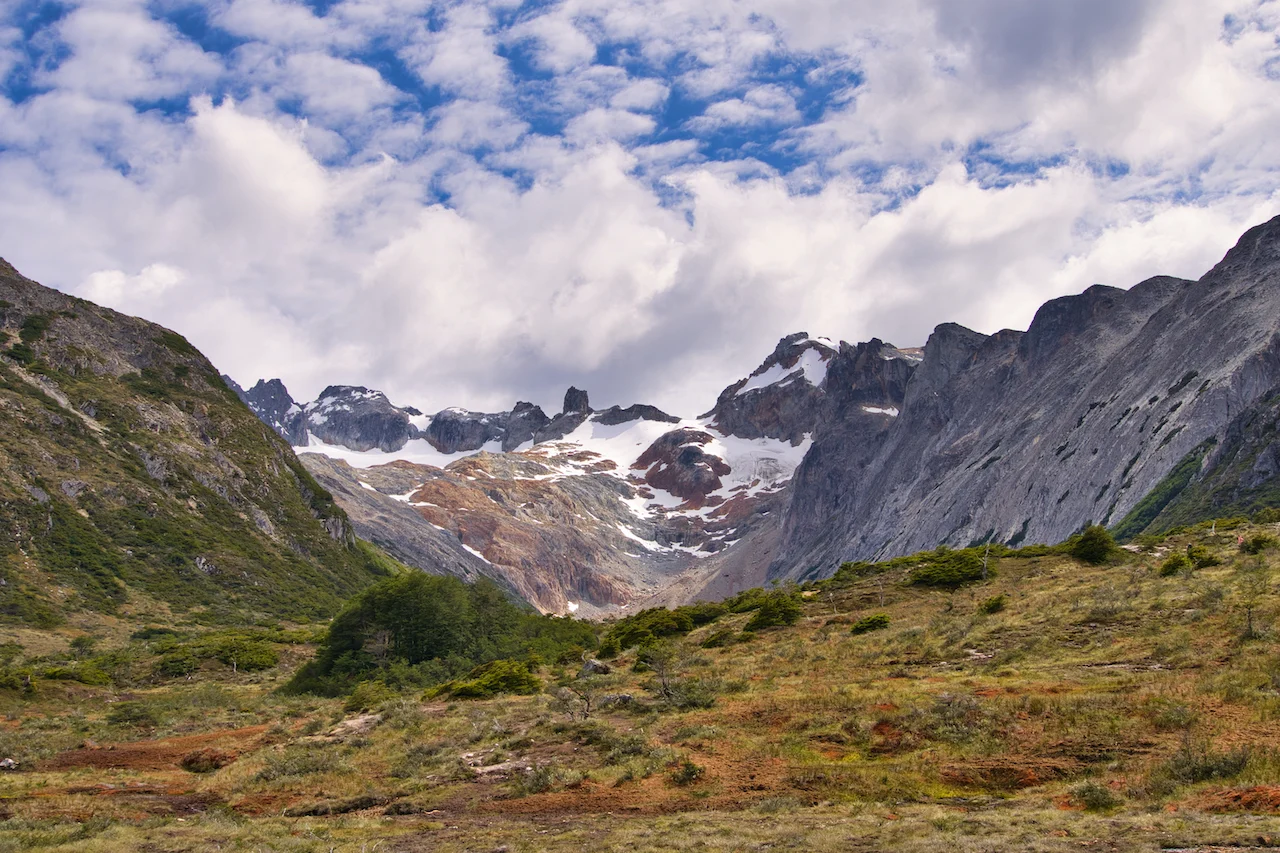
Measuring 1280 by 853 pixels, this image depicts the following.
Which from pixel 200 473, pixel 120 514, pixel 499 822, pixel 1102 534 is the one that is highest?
pixel 200 473

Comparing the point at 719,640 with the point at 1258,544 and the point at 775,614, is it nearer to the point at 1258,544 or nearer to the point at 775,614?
the point at 775,614

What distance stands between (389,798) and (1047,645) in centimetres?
2254

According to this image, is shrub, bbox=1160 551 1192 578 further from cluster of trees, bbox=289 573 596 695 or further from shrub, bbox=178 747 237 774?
shrub, bbox=178 747 237 774

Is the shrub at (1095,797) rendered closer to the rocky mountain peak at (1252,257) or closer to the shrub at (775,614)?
the shrub at (775,614)

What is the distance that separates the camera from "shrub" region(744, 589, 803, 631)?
4422 centimetres

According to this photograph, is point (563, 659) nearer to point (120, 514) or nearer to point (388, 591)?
point (388, 591)

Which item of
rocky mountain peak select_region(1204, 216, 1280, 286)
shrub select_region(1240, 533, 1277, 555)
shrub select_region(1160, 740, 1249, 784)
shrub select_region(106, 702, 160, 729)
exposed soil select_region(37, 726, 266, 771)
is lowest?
shrub select_region(1160, 740, 1249, 784)

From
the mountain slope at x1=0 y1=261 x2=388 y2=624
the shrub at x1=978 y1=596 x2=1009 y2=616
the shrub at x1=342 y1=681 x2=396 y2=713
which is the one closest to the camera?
the shrub at x1=978 y1=596 x2=1009 y2=616

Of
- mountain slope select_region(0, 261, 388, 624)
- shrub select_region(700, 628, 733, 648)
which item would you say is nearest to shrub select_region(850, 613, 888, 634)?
shrub select_region(700, 628, 733, 648)

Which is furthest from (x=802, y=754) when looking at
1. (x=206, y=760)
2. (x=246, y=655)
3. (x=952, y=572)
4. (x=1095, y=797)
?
(x=246, y=655)

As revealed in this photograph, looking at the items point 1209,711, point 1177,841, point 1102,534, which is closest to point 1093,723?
point 1209,711

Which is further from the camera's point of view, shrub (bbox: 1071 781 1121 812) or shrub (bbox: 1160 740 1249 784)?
shrub (bbox: 1160 740 1249 784)

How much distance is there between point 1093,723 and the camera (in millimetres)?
19703

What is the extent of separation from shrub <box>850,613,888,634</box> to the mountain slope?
82927 mm
